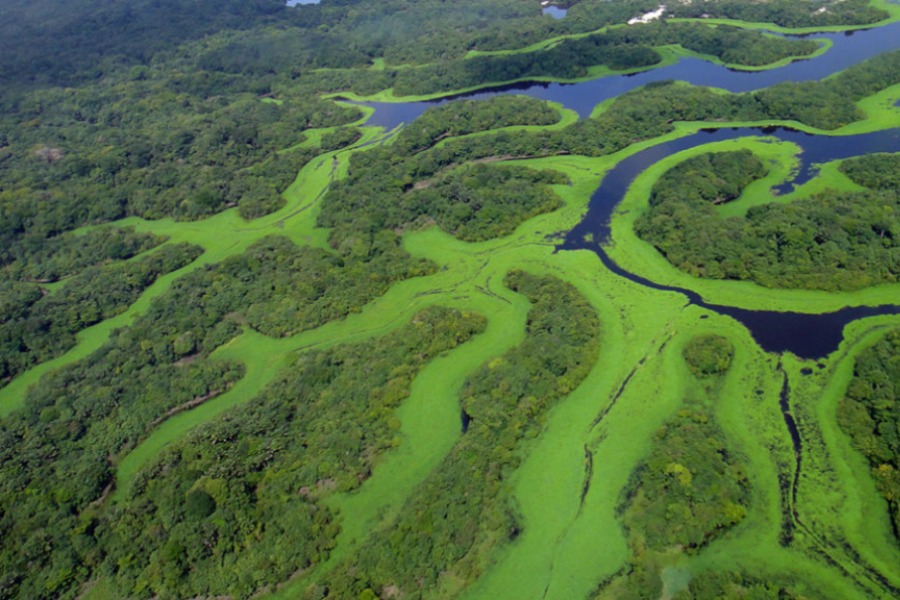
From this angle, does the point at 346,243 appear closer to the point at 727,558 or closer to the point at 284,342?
the point at 284,342

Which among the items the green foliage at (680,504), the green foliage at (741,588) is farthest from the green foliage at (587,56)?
the green foliage at (741,588)

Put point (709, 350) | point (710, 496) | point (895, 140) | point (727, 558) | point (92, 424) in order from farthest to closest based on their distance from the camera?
point (895, 140) < point (92, 424) < point (709, 350) < point (710, 496) < point (727, 558)

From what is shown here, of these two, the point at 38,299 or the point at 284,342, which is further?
the point at 38,299

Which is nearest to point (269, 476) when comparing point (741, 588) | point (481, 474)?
point (481, 474)

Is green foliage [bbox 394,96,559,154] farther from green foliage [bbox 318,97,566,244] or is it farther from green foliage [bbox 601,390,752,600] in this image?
green foliage [bbox 601,390,752,600]

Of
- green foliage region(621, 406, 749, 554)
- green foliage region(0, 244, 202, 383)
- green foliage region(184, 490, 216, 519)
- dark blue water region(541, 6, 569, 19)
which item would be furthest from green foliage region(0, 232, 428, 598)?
dark blue water region(541, 6, 569, 19)

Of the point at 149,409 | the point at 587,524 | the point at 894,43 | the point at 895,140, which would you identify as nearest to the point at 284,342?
the point at 149,409
